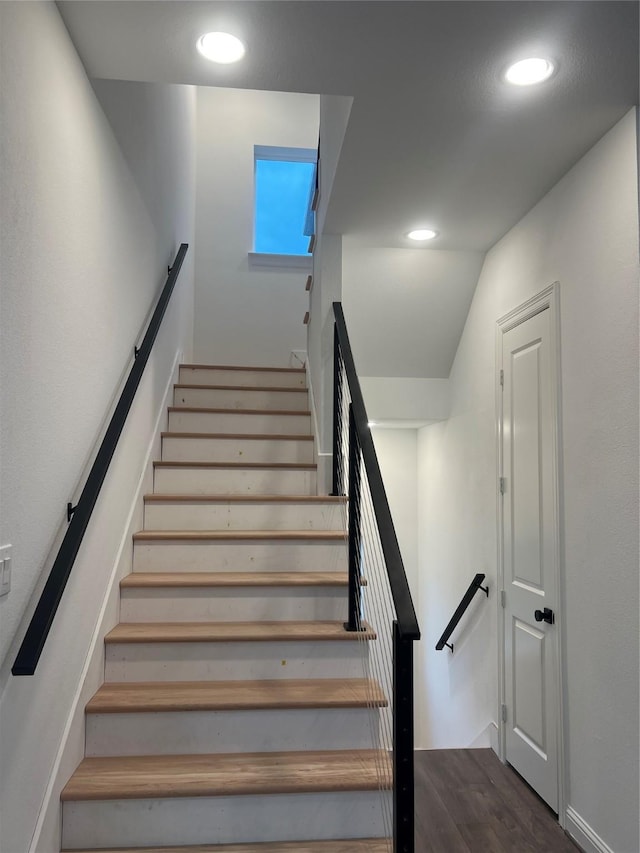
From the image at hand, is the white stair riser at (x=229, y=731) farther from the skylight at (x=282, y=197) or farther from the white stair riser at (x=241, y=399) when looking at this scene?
the skylight at (x=282, y=197)

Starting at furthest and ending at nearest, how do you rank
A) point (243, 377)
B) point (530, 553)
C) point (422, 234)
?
point (243, 377) → point (422, 234) → point (530, 553)

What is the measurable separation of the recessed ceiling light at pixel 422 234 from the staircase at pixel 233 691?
4.63 ft

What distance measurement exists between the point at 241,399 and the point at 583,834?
2927 millimetres

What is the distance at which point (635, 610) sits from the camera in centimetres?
197

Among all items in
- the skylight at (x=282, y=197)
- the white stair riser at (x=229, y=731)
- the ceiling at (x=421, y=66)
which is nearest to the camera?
A: the ceiling at (x=421, y=66)

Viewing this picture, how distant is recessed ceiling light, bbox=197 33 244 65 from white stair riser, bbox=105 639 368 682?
1.97 m

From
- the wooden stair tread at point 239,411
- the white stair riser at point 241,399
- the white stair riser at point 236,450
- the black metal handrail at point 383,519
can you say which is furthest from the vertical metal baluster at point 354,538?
the white stair riser at point 241,399

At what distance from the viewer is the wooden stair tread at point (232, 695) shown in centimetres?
199

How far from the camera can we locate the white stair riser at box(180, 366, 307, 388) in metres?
4.20

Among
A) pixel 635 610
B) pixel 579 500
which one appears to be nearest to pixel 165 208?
pixel 579 500

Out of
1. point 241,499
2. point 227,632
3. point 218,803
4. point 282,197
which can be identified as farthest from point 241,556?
point 282,197

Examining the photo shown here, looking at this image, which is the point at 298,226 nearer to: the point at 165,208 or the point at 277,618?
the point at 165,208

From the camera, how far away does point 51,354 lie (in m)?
1.66

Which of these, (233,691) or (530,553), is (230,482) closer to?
(233,691)
